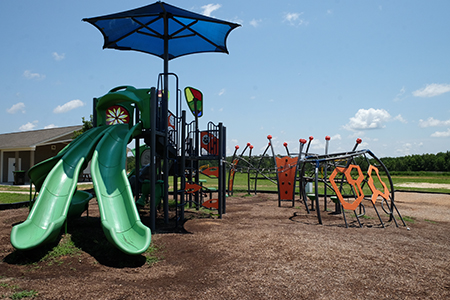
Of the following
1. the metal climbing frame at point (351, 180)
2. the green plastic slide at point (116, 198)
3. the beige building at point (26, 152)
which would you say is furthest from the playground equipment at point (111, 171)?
the beige building at point (26, 152)

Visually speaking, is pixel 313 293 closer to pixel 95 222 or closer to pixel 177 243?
pixel 177 243

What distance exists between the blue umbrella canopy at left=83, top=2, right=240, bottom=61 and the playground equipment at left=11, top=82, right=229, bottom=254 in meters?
1.85

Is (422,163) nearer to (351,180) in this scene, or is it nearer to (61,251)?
(351,180)

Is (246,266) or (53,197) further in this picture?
(53,197)

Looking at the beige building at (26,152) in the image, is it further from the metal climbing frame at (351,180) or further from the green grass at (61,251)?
the metal climbing frame at (351,180)

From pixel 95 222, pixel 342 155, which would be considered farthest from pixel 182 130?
pixel 342 155

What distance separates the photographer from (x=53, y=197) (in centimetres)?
653

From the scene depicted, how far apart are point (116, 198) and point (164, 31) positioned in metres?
5.19

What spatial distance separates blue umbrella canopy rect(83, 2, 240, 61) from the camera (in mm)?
8391

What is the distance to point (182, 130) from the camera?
407 inches

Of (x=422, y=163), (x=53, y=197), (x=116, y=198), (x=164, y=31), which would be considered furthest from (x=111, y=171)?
(x=422, y=163)

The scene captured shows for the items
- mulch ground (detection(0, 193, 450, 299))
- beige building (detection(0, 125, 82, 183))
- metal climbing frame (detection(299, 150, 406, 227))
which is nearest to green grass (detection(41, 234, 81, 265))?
mulch ground (detection(0, 193, 450, 299))

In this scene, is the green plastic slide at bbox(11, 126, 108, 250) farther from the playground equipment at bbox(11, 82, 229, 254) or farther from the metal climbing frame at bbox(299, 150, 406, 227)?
the metal climbing frame at bbox(299, 150, 406, 227)

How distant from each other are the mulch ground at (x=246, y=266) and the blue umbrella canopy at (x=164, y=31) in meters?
5.54
